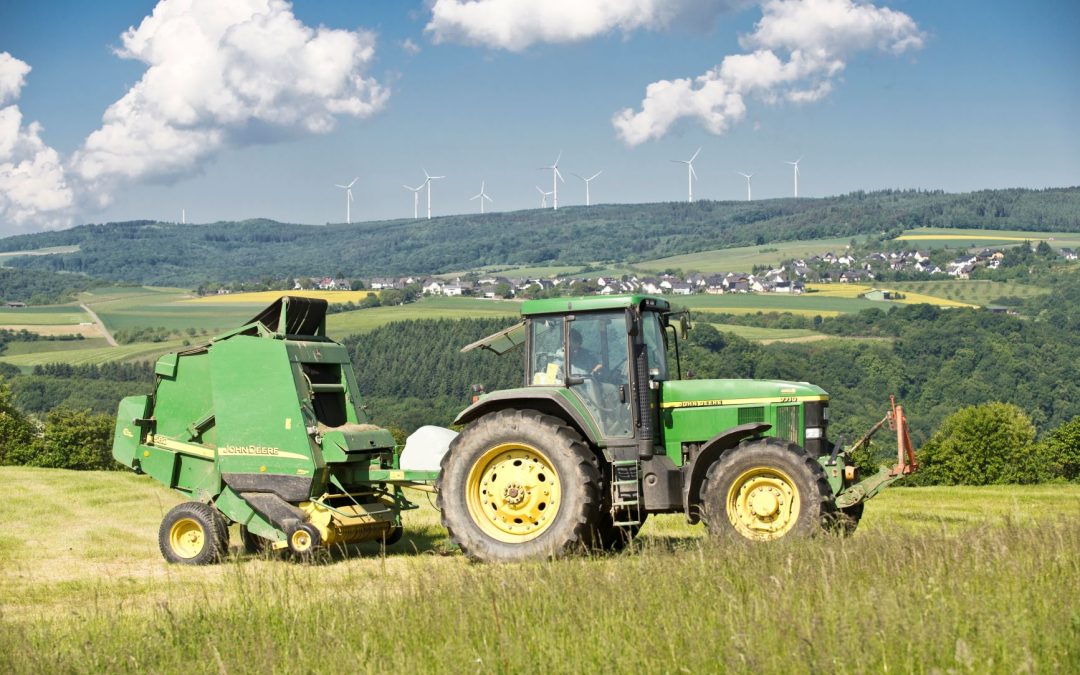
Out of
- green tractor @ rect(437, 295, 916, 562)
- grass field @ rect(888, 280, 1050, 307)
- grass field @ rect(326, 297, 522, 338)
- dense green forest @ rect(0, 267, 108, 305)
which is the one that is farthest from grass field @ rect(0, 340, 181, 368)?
green tractor @ rect(437, 295, 916, 562)

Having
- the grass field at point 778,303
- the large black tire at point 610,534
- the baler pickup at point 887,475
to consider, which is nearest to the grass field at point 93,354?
the grass field at point 778,303

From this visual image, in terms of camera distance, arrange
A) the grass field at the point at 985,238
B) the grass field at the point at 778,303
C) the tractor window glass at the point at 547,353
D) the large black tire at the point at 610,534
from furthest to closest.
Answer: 1. the grass field at the point at 985,238
2. the grass field at the point at 778,303
3. the large black tire at the point at 610,534
4. the tractor window glass at the point at 547,353

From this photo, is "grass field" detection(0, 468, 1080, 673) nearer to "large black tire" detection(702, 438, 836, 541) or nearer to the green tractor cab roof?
"large black tire" detection(702, 438, 836, 541)

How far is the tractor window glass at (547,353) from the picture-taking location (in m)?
10.9

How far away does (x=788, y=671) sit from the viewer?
5.21 metres

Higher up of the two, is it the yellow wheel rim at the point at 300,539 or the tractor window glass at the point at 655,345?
the tractor window glass at the point at 655,345

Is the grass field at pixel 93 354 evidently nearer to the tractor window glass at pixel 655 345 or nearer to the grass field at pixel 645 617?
the tractor window glass at pixel 655 345

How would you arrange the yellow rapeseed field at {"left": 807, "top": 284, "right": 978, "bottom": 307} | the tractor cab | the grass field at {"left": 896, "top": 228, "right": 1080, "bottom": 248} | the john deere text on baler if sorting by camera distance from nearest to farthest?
the tractor cab < the john deere text on baler < the yellow rapeseed field at {"left": 807, "top": 284, "right": 978, "bottom": 307} < the grass field at {"left": 896, "top": 228, "right": 1080, "bottom": 248}

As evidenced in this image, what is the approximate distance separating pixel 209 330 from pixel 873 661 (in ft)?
414

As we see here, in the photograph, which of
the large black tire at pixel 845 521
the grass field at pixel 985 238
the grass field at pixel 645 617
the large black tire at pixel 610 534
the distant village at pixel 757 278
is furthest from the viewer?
the grass field at pixel 985 238

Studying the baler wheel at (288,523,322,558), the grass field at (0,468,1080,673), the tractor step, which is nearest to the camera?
the grass field at (0,468,1080,673)

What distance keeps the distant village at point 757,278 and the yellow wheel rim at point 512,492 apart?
434 feet

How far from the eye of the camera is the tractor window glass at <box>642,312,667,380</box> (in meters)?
11.0

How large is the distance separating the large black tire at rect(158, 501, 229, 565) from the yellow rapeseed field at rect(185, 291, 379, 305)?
11611 cm
